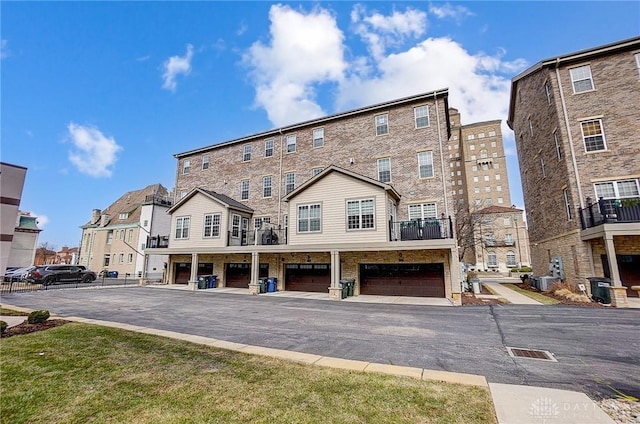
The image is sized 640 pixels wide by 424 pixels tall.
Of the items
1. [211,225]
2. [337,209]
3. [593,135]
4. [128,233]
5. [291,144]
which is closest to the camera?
[593,135]

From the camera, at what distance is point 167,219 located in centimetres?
3675

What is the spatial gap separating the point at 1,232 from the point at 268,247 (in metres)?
15.4

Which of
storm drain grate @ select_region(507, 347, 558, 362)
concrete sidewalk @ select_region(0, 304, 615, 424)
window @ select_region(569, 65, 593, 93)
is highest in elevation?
window @ select_region(569, 65, 593, 93)

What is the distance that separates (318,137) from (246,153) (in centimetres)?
727

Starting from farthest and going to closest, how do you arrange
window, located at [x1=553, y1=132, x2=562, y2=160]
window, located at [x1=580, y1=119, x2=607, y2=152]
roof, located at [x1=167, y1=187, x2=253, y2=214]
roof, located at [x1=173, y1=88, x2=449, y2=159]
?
roof, located at [x1=167, y1=187, x2=253, y2=214], roof, located at [x1=173, y1=88, x2=449, y2=159], window, located at [x1=553, y1=132, x2=562, y2=160], window, located at [x1=580, y1=119, x2=607, y2=152]

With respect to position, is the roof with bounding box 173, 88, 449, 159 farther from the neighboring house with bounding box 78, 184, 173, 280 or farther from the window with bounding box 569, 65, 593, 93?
the neighboring house with bounding box 78, 184, 173, 280

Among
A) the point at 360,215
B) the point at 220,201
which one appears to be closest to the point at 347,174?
the point at 360,215

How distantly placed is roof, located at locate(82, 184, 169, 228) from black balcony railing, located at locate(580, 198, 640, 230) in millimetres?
42511

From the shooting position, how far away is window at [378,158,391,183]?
789 inches

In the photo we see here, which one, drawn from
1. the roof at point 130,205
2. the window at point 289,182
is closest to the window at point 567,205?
the window at point 289,182

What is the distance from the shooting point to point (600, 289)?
1387 cm

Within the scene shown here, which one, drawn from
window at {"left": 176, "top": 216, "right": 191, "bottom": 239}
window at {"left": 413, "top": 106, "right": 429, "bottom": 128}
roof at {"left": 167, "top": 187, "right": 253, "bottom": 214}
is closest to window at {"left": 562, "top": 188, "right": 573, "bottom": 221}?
window at {"left": 413, "top": 106, "right": 429, "bottom": 128}

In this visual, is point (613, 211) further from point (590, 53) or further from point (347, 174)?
point (347, 174)

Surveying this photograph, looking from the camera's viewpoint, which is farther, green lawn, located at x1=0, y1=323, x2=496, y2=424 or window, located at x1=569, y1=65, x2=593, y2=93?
window, located at x1=569, y1=65, x2=593, y2=93
